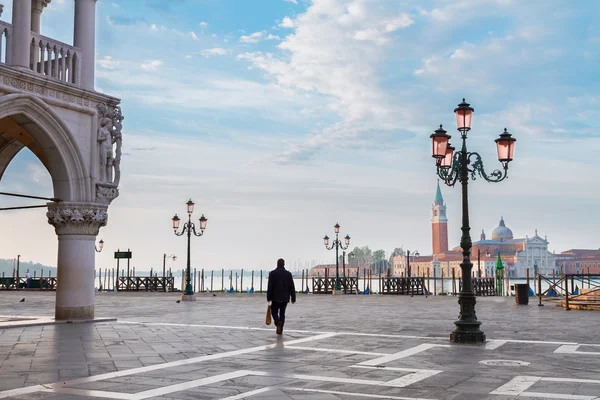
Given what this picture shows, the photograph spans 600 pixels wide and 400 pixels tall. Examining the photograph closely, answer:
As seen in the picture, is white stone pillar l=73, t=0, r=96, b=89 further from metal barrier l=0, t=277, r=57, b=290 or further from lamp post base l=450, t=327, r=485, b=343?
metal barrier l=0, t=277, r=57, b=290

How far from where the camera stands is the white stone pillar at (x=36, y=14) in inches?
649

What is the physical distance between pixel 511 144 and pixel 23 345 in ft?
29.9

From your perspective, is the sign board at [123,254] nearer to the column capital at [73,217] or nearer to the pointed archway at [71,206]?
the pointed archway at [71,206]

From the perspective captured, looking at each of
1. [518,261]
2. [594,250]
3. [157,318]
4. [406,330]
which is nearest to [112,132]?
[157,318]

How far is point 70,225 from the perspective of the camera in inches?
585

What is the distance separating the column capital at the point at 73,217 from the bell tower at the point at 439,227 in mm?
169115

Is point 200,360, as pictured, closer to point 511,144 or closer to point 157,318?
point 511,144

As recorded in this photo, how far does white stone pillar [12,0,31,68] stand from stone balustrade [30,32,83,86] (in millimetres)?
294

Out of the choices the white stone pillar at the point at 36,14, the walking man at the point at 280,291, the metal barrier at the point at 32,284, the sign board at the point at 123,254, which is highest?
the white stone pillar at the point at 36,14

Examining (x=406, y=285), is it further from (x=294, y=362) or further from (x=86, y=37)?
(x=294, y=362)

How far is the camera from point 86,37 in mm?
15539

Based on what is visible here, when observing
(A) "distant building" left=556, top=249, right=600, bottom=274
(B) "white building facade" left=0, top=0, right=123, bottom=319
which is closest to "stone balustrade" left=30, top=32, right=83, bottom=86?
(B) "white building facade" left=0, top=0, right=123, bottom=319

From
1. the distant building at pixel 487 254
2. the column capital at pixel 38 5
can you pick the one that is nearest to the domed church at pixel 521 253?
the distant building at pixel 487 254

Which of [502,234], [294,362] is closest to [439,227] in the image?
[502,234]
